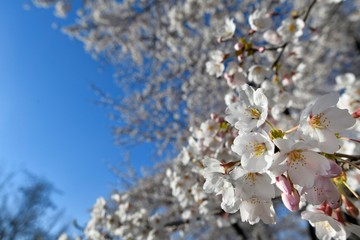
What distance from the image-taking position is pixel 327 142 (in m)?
0.88

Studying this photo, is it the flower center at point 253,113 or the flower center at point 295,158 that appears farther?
the flower center at point 253,113

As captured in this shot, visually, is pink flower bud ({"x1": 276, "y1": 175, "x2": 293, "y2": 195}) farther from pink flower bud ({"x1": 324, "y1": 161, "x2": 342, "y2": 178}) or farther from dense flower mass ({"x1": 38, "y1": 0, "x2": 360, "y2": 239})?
pink flower bud ({"x1": 324, "y1": 161, "x2": 342, "y2": 178})

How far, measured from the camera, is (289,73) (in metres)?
2.55

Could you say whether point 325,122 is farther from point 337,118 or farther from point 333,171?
point 333,171

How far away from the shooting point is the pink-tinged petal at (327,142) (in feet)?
2.83

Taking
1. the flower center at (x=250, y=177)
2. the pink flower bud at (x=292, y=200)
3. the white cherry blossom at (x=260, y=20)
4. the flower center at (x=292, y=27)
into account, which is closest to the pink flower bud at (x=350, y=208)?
the pink flower bud at (x=292, y=200)

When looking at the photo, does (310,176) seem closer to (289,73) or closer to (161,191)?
(289,73)

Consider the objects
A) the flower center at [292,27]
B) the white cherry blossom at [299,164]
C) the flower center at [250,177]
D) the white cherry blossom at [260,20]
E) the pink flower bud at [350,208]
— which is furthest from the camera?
the flower center at [292,27]

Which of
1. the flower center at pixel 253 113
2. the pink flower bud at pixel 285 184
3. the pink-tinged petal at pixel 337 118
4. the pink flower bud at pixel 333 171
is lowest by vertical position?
the pink flower bud at pixel 333 171

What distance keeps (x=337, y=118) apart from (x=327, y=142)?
4.1 inches

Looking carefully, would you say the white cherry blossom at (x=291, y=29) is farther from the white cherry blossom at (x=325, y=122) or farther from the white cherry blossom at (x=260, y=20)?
the white cherry blossom at (x=325, y=122)

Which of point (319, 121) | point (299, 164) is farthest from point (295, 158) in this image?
point (319, 121)

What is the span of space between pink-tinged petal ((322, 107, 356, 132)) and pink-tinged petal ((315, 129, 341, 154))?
0.13ft

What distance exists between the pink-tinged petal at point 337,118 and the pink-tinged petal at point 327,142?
4 centimetres
